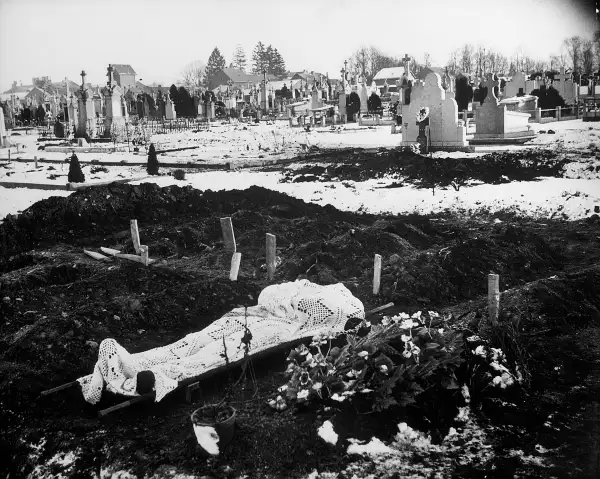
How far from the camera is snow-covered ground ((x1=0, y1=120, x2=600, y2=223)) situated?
1412cm

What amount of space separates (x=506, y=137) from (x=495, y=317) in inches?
735

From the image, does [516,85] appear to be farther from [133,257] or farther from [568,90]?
[133,257]

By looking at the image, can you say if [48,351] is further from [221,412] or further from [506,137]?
[506,137]

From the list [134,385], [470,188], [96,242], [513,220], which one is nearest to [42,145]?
[96,242]

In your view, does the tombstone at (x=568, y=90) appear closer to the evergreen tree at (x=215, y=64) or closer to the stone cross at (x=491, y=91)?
the stone cross at (x=491, y=91)

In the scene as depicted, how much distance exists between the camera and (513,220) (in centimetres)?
1302

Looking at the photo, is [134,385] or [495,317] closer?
Result: [134,385]

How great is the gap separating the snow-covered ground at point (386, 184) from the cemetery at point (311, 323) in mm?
103

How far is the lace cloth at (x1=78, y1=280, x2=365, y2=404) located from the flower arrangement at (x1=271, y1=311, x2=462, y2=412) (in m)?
0.90

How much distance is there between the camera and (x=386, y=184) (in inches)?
669

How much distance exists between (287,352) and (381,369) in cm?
181

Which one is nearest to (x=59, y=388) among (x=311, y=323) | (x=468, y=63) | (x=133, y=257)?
(x=311, y=323)

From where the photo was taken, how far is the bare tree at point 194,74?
8612 cm

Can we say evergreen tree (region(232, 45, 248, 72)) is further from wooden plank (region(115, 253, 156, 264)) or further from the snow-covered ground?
wooden plank (region(115, 253, 156, 264))
